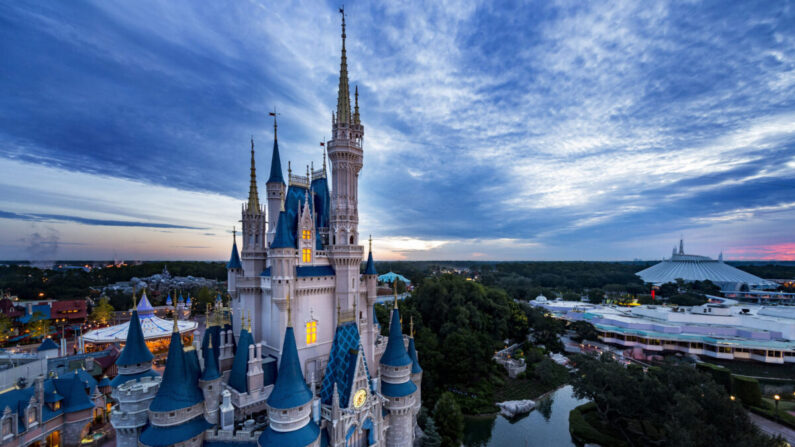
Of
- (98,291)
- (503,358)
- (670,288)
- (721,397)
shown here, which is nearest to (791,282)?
(670,288)

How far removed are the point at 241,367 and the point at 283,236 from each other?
7.45m

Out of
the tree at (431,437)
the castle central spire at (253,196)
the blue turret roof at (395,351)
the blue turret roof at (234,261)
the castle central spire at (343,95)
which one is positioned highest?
the castle central spire at (343,95)

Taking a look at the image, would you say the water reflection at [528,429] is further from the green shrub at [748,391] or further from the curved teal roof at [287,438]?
the curved teal roof at [287,438]

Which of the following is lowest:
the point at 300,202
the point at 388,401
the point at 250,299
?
the point at 388,401

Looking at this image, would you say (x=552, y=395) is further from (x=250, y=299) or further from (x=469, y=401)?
(x=250, y=299)

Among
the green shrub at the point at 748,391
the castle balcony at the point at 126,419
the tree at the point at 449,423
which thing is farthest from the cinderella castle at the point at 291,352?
the green shrub at the point at 748,391

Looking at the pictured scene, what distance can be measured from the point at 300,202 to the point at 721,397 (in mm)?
27600

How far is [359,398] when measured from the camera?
1617 cm

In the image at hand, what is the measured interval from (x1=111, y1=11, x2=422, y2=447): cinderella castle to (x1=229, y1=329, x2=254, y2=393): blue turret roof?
6 centimetres

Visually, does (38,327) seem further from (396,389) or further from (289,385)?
(396,389)

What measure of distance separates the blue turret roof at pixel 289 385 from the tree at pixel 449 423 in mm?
13144

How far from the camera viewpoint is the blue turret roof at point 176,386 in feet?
44.8

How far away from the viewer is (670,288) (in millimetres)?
82000

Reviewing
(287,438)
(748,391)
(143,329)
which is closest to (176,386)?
(287,438)
